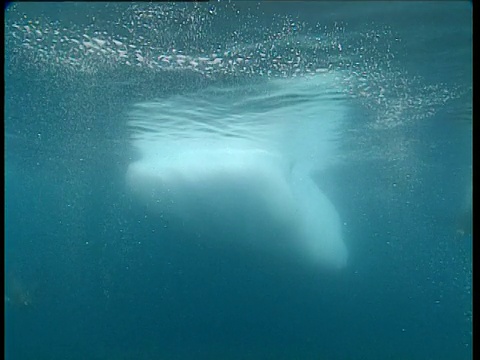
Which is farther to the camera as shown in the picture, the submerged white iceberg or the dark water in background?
the submerged white iceberg

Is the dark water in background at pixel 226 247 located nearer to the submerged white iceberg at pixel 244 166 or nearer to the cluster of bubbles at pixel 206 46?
the cluster of bubbles at pixel 206 46

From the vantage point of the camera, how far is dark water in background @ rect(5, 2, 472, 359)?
10102 mm

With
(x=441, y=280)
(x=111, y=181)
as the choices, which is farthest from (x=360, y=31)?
(x=441, y=280)

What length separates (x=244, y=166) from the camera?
21797 mm

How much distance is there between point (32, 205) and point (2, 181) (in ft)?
143

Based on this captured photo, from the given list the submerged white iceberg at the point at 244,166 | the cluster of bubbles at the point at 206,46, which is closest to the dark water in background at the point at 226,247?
the cluster of bubbles at the point at 206,46

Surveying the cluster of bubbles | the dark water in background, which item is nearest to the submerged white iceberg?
the dark water in background

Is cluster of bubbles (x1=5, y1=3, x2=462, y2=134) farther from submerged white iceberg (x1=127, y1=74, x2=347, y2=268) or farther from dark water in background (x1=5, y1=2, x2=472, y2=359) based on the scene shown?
submerged white iceberg (x1=127, y1=74, x2=347, y2=268)

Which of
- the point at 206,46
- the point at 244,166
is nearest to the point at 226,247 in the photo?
the point at 244,166

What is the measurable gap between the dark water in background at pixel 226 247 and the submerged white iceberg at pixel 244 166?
141 cm

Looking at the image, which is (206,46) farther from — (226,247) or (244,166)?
(226,247)

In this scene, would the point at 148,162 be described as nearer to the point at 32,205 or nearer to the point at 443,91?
the point at 443,91

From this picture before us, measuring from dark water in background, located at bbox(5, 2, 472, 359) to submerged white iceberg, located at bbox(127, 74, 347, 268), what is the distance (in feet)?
4.64

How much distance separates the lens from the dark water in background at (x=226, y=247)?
10102 mm
